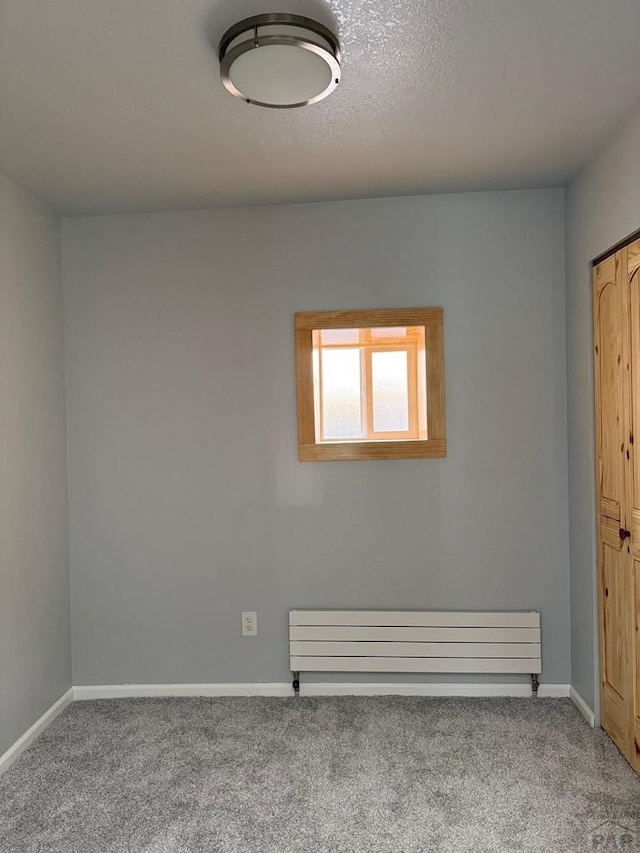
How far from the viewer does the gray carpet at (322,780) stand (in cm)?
235

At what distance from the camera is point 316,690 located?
3582 mm

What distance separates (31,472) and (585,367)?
8.58 ft

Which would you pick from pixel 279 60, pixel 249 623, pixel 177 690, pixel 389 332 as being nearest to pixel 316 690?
pixel 249 623

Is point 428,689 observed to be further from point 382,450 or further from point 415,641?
point 382,450

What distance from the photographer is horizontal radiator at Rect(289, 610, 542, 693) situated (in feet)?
11.4

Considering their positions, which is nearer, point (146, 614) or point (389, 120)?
point (389, 120)

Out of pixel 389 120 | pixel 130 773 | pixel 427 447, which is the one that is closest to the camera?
pixel 389 120

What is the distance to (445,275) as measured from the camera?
140 inches

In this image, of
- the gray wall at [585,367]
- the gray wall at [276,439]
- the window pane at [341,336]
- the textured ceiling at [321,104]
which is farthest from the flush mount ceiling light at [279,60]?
the window pane at [341,336]

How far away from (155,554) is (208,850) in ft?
5.33

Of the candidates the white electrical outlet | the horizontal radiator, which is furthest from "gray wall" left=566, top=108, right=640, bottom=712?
the white electrical outlet

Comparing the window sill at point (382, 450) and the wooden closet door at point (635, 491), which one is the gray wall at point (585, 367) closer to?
the wooden closet door at point (635, 491)

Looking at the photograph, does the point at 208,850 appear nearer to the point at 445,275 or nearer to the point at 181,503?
the point at 181,503

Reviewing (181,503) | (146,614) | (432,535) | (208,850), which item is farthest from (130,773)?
(432,535)
